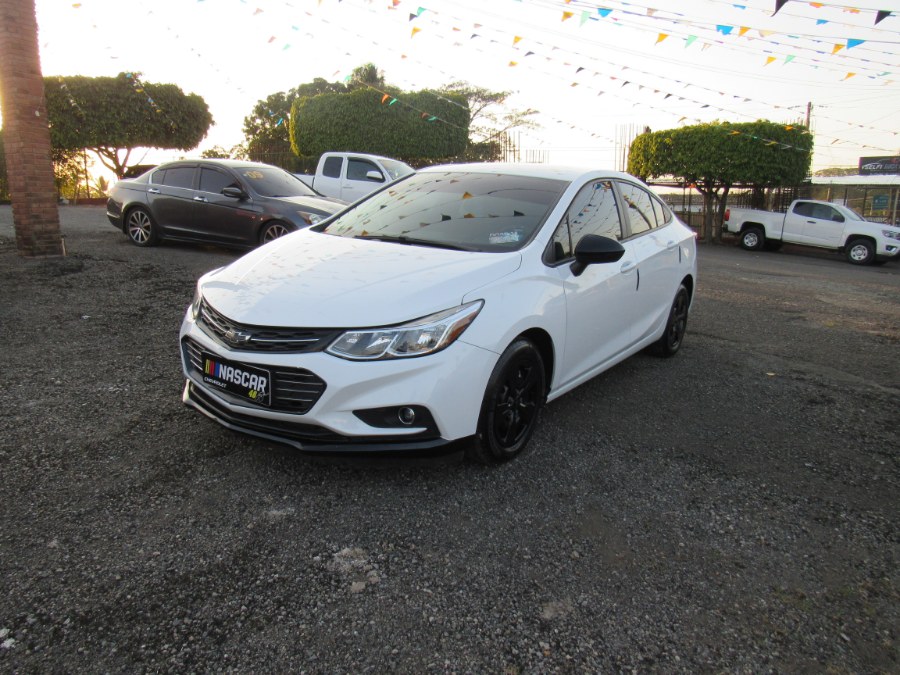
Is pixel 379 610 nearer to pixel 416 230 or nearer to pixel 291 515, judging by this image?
pixel 291 515

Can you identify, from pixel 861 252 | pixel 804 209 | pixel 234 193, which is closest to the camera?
pixel 234 193

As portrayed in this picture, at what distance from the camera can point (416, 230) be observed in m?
3.92

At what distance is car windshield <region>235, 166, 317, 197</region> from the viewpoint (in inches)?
384

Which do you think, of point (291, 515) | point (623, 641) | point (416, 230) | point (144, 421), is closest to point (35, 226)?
point (144, 421)

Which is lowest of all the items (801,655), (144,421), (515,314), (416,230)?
(801,655)

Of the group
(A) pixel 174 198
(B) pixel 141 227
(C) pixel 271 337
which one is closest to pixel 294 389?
(C) pixel 271 337

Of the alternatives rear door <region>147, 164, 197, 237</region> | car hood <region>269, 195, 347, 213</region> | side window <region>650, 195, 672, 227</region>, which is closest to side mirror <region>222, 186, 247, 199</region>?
car hood <region>269, 195, 347, 213</region>

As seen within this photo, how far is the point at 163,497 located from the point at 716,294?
8.61 m

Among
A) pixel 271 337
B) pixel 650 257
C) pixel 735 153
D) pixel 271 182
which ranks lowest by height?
pixel 271 337

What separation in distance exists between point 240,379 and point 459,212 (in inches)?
69.0

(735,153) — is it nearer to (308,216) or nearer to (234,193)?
(308,216)

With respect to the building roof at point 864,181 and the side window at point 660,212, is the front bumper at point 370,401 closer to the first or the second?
the side window at point 660,212

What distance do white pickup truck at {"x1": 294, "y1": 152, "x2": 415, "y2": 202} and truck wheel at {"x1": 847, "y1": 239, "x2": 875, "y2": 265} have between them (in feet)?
41.9

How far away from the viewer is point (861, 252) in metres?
17.7
